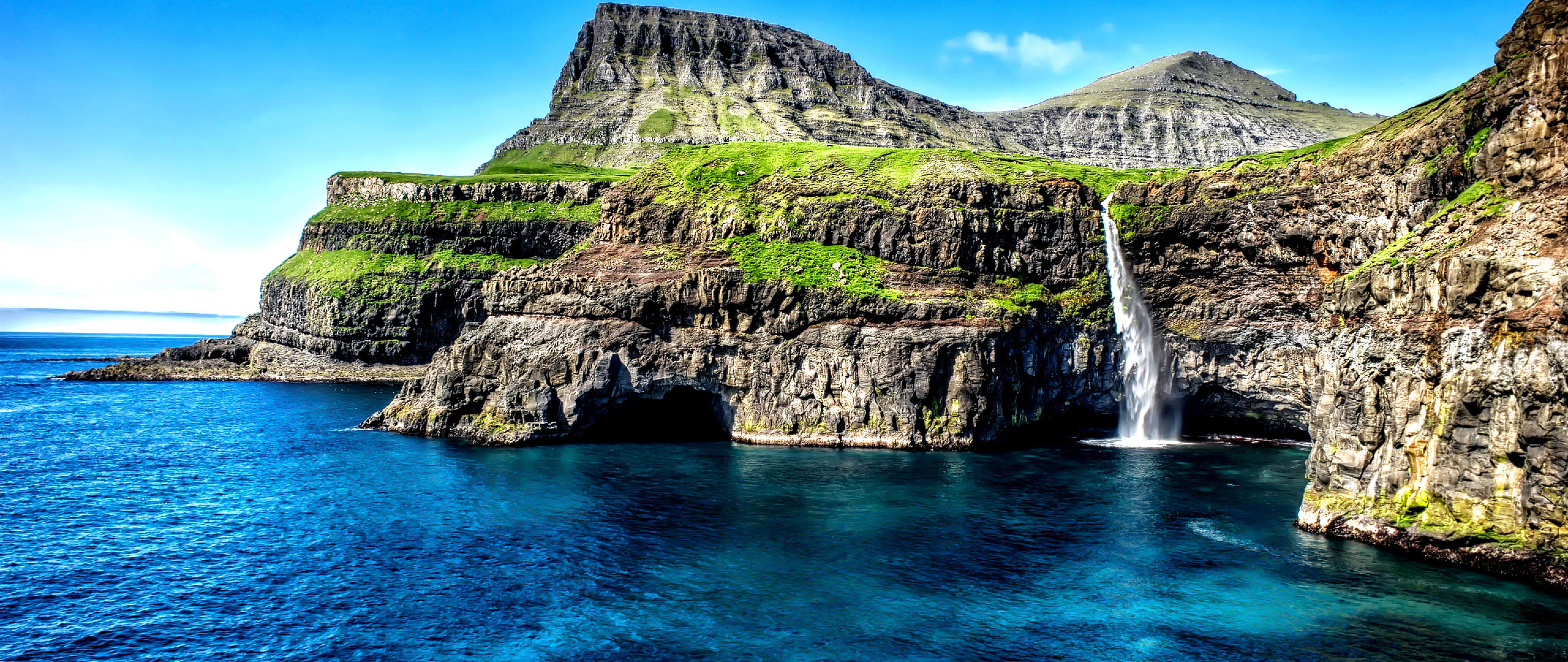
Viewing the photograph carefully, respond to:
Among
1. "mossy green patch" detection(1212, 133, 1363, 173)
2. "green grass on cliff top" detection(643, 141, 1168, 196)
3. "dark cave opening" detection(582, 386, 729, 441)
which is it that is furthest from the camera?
"green grass on cliff top" detection(643, 141, 1168, 196)

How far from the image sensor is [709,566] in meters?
33.7

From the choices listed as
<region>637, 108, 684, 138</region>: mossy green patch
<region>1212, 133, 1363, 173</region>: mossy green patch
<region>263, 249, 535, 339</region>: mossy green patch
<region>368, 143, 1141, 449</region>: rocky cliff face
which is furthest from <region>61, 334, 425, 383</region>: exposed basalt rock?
<region>1212, 133, 1363, 173</region>: mossy green patch

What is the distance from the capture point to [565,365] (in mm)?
63500

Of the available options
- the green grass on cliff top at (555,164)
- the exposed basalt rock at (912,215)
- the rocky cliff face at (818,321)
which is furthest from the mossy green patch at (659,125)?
the rocky cliff face at (818,321)

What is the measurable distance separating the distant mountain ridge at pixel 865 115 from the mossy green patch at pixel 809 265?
9698 centimetres

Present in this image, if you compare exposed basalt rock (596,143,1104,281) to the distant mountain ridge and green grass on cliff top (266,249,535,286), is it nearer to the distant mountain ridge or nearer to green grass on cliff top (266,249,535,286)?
green grass on cliff top (266,249,535,286)

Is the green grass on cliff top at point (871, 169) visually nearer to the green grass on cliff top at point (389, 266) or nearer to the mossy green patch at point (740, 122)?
the green grass on cliff top at point (389, 266)

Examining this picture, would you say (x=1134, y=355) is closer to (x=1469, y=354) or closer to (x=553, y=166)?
(x=1469, y=354)

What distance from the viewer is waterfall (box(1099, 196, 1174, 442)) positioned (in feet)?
221

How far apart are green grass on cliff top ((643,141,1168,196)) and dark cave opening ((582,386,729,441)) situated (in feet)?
60.7

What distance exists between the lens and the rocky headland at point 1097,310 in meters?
31.2

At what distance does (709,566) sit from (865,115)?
508 feet

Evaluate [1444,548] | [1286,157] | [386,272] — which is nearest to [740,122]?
[386,272]

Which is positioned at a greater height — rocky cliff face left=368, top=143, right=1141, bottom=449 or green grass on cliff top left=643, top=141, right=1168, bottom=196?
green grass on cliff top left=643, top=141, right=1168, bottom=196
